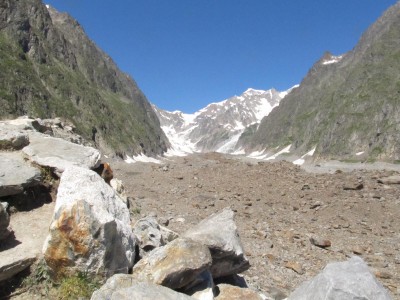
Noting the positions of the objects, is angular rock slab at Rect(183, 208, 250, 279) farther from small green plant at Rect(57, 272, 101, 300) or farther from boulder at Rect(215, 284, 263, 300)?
small green plant at Rect(57, 272, 101, 300)

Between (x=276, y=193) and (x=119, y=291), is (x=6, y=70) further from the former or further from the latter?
(x=119, y=291)

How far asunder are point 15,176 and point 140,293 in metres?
5.14

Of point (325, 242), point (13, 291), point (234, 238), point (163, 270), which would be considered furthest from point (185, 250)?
point (325, 242)

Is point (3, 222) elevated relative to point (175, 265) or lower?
elevated

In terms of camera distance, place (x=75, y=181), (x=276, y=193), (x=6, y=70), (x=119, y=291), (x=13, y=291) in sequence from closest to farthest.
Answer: (x=119, y=291)
(x=13, y=291)
(x=75, y=181)
(x=276, y=193)
(x=6, y=70)

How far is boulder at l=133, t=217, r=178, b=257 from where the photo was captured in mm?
10414

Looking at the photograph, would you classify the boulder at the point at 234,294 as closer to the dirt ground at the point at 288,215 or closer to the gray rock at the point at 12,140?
the dirt ground at the point at 288,215

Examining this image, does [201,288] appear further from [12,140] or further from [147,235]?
[12,140]

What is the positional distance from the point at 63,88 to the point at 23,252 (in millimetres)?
88378

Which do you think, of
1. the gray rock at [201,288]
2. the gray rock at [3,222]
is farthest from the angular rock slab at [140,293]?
the gray rock at [3,222]

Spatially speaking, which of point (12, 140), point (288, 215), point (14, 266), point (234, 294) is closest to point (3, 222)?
point (14, 266)

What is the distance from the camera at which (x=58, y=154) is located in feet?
39.4

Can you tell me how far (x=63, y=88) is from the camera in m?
91.0

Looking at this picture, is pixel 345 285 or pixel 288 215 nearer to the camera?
pixel 345 285
